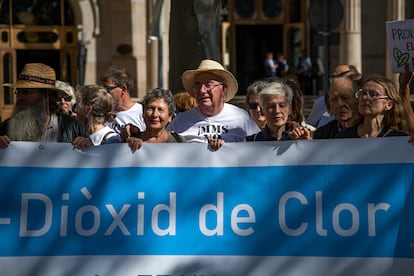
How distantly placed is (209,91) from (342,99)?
3.60 feet

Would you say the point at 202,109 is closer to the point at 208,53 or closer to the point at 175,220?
the point at 175,220

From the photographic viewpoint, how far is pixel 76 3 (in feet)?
95.9

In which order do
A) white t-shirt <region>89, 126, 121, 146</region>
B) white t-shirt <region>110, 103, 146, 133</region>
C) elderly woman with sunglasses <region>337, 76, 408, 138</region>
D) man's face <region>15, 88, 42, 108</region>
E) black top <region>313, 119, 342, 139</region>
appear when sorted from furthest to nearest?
white t-shirt <region>110, 103, 146, 133</region> < white t-shirt <region>89, 126, 121, 146</region> < black top <region>313, 119, 342, 139</region> < man's face <region>15, 88, 42, 108</region> < elderly woman with sunglasses <region>337, 76, 408, 138</region>

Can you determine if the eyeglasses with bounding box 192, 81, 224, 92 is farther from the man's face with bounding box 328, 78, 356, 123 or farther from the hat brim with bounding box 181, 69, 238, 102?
the man's face with bounding box 328, 78, 356, 123

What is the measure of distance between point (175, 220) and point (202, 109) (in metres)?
1.73

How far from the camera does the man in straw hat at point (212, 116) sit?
25.5ft

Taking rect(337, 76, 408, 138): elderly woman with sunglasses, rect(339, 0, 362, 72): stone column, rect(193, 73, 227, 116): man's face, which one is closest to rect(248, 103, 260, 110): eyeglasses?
rect(193, 73, 227, 116): man's face

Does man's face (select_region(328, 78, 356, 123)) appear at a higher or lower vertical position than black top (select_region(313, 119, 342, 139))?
higher

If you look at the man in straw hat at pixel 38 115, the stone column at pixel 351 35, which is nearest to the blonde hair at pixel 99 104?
the man in straw hat at pixel 38 115

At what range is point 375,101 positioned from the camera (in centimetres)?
672

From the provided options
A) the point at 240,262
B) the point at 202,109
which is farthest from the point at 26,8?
the point at 240,262

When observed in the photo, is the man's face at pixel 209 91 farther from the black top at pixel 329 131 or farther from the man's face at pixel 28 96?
the man's face at pixel 28 96

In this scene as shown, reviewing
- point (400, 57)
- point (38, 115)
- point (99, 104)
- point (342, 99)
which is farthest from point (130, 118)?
point (400, 57)

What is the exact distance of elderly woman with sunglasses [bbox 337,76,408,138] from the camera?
6.71 m
